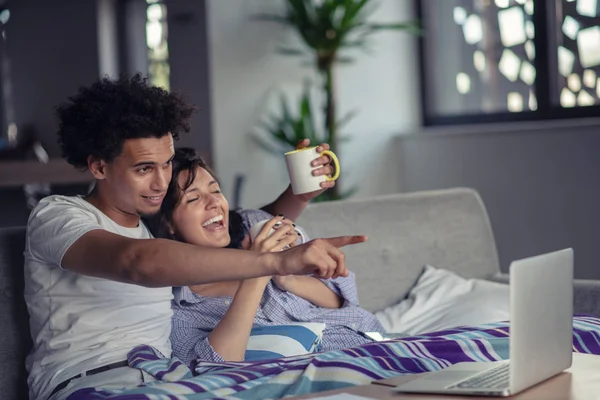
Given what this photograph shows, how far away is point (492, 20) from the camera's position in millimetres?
5297

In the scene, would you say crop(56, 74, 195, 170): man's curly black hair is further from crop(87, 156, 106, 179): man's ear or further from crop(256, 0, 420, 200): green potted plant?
crop(256, 0, 420, 200): green potted plant

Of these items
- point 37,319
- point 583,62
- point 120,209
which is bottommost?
point 37,319

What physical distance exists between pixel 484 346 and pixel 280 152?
3812 mm

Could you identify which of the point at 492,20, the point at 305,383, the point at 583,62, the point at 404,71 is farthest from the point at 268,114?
the point at 305,383

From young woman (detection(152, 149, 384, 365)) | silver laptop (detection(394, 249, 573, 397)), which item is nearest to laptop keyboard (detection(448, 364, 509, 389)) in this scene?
silver laptop (detection(394, 249, 573, 397))

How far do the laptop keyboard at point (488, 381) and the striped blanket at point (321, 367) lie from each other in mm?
247

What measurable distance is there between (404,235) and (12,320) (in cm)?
129

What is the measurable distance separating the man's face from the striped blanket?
31cm

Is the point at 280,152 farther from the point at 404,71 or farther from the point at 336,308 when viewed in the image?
the point at 336,308

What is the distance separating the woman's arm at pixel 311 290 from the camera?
7.91 ft

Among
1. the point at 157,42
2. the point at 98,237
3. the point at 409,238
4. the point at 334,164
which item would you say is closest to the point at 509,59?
Answer: the point at 409,238

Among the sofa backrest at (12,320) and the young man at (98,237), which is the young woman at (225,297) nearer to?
the young man at (98,237)

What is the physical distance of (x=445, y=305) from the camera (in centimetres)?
282

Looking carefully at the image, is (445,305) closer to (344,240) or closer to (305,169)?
(305,169)
